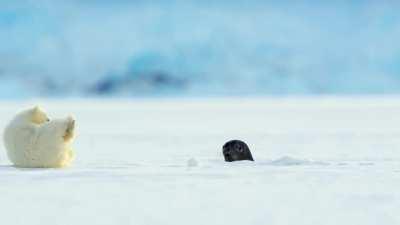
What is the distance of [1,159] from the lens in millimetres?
9734

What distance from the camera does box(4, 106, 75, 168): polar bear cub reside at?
7.72 metres

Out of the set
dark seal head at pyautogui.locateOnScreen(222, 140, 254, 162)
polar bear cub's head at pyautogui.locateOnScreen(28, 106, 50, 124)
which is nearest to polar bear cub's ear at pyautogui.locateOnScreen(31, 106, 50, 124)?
polar bear cub's head at pyautogui.locateOnScreen(28, 106, 50, 124)

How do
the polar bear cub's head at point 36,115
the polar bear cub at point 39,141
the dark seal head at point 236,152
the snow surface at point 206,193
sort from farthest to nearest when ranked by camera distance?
the dark seal head at point 236,152 → the polar bear cub's head at point 36,115 → the polar bear cub at point 39,141 → the snow surface at point 206,193

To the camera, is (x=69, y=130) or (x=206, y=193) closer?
(x=206, y=193)

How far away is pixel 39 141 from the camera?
7.72m

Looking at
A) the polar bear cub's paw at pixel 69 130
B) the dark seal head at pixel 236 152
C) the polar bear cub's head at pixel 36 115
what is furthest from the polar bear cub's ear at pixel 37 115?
the dark seal head at pixel 236 152

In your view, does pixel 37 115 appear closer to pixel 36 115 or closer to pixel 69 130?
pixel 36 115

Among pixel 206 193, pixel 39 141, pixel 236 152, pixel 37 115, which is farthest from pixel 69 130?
pixel 206 193

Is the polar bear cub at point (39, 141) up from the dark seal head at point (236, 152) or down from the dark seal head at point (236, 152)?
down

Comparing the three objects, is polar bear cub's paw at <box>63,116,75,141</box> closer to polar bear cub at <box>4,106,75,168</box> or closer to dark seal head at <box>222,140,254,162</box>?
polar bear cub at <box>4,106,75,168</box>

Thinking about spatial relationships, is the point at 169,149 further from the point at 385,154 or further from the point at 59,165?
the point at 59,165

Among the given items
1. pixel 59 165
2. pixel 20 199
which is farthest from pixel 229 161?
pixel 20 199

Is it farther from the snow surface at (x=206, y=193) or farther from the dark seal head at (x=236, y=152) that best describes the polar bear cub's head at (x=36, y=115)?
the dark seal head at (x=236, y=152)

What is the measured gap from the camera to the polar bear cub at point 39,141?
7.72m
